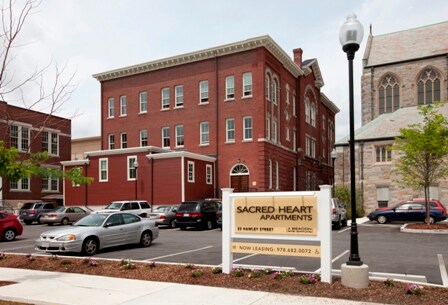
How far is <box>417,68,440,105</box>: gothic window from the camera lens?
5088 centimetres

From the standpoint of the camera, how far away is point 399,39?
57781 millimetres

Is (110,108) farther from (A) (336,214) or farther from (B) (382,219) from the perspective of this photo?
(A) (336,214)

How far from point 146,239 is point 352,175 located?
978 centimetres

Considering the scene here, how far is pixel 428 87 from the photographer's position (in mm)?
51406

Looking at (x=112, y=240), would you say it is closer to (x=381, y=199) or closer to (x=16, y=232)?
(x=16, y=232)

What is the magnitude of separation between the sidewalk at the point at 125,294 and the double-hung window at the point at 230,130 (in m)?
29.7

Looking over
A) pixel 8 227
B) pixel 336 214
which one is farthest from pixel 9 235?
pixel 336 214

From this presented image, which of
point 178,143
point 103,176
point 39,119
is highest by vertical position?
point 39,119

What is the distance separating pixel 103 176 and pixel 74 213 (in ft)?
24.6

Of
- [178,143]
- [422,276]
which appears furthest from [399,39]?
[422,276]

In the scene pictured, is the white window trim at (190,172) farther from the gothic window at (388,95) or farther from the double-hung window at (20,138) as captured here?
the gothic window at (388,95)

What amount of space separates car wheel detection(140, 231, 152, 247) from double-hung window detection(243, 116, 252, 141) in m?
22.8

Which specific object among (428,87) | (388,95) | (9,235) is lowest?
(9,235)

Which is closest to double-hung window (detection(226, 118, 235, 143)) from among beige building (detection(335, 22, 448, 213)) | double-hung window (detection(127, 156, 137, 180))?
double-hung window (detection(127, 156, 137, 180))
